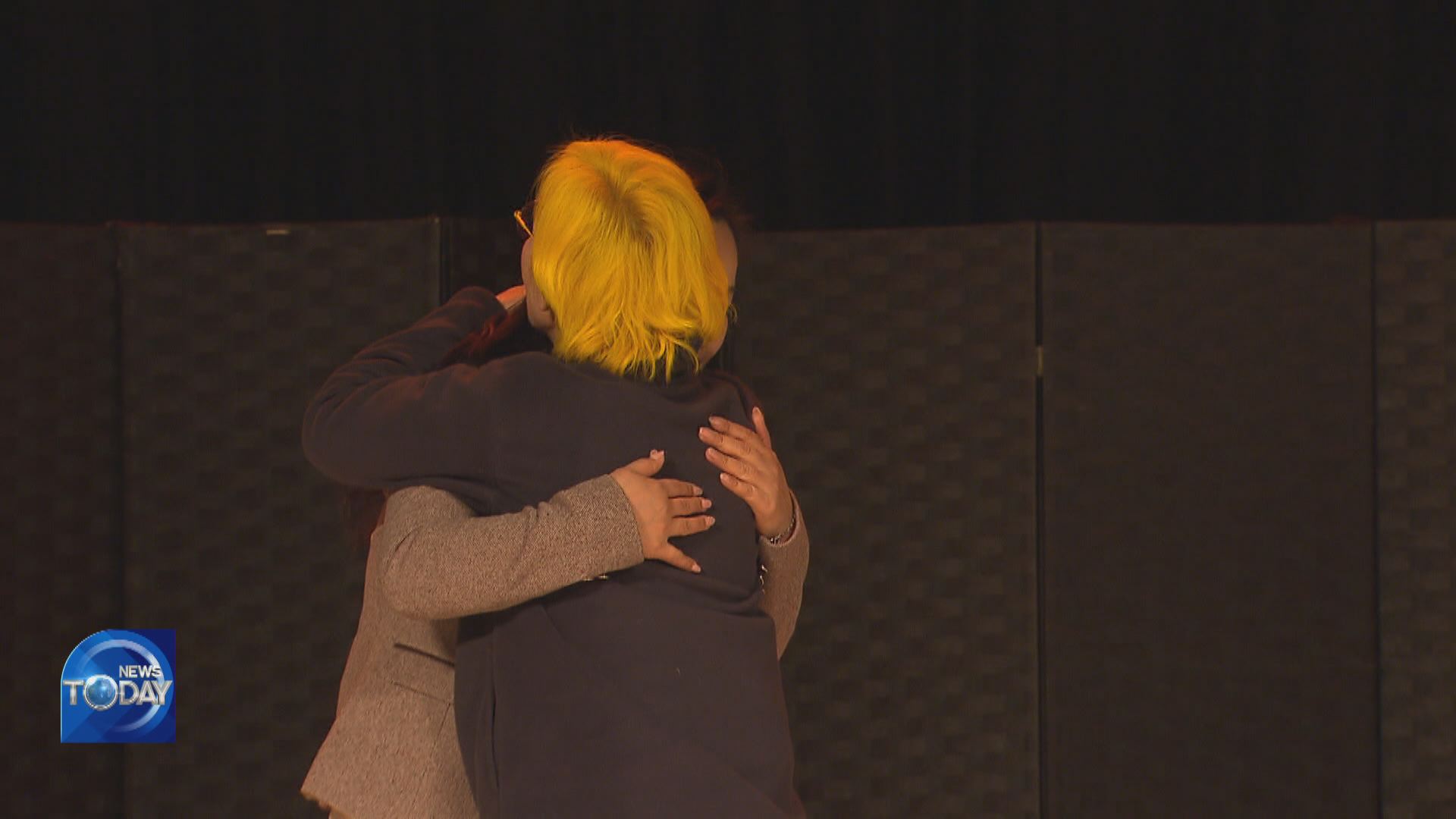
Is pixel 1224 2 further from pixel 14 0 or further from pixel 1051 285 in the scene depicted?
pixel 14 0

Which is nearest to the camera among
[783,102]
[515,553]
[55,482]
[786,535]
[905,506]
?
[515,553]

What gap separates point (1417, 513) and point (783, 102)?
1.40 m

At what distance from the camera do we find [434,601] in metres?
1.20

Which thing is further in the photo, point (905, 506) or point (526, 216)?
point (905, 506)

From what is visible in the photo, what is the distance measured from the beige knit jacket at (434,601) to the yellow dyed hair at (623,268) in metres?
0.11

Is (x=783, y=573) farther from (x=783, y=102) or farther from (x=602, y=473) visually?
(x=783, y=102)

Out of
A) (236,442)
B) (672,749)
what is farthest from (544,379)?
(236,442)

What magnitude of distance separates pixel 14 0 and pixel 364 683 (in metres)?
2.22

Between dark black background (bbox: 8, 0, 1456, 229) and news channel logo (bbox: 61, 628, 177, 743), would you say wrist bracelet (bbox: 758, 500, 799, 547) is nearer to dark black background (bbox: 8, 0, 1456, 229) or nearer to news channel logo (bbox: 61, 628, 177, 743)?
news channel logo (bbox: 61, 628, 177, 743)

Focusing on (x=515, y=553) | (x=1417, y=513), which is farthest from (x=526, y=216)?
(x=1417, y=513)

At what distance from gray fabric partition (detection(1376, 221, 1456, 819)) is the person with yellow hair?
1410 millimetres

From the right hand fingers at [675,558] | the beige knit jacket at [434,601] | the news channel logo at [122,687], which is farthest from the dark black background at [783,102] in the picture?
the right hand fingers at [675,558]

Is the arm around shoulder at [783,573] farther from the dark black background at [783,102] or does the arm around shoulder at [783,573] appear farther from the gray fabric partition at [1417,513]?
the dark black background at [783,102]

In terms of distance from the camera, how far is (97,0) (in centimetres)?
304
